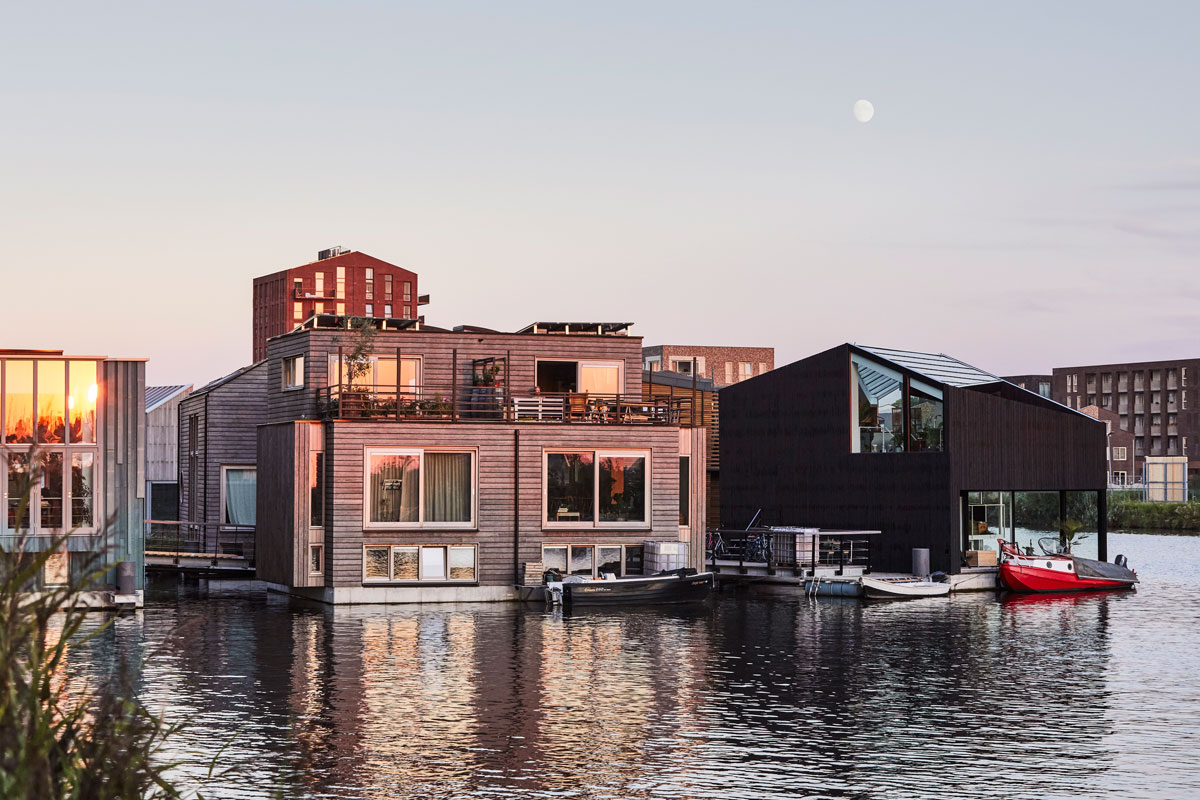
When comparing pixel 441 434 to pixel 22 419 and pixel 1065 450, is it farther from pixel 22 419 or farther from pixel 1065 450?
pixel 1065 450

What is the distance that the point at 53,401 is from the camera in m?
39.7

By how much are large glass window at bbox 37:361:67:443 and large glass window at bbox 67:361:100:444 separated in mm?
212

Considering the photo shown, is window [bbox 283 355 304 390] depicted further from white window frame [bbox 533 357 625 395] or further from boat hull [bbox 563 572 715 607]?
boat hull [bbox 563 572 715 607]

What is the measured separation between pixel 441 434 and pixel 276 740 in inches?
880

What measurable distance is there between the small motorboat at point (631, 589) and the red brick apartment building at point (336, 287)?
14825 cm

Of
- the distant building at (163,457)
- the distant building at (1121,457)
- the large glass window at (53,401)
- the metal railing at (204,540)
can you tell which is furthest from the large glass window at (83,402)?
the distant building at (1121,457)

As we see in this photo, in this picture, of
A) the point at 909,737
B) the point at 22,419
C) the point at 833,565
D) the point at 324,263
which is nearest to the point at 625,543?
the point at 833,565

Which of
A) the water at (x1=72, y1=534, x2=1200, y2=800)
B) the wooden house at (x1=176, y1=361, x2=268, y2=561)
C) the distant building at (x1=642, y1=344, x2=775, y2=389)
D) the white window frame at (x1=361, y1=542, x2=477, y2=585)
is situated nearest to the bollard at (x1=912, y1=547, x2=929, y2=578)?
the water at (x1=72, y1=534, x2=1200, y2=800)

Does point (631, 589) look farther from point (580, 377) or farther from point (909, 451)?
point (909, 451)

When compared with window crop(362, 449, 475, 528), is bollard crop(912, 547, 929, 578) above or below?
below

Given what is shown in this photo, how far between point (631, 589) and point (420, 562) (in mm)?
6490

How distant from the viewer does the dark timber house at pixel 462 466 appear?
4391 cm

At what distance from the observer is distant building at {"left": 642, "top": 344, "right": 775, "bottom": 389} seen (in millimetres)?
178000

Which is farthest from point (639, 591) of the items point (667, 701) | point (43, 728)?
point (43, 728)
